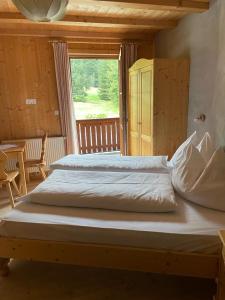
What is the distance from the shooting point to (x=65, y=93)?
3926 mm

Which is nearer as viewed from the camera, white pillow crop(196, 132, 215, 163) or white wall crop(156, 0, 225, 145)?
white pillow crop(196, 132, 215, 163)

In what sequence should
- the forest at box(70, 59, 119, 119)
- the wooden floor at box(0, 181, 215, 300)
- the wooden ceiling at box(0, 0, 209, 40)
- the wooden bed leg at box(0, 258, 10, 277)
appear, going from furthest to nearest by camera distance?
the forest at box(70, 59, 119, 119)
the wooden ceiling at box(0, 0, 209, 40)
the wooden bed leg at box(0, 258, 10, 277)
the wooden floor at box(0, 181, 215, 300)

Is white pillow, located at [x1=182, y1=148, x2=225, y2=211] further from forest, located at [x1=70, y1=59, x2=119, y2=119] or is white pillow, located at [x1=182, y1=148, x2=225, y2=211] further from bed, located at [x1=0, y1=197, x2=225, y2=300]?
forest, located at [x1=70, y1=59, x2=119, y2=119]

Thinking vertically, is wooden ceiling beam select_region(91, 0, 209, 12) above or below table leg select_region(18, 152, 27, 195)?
above

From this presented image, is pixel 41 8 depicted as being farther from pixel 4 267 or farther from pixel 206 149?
pixel 4 267

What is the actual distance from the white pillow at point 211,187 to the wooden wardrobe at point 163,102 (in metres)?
1.44

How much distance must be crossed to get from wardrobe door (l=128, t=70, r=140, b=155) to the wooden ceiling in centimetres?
74

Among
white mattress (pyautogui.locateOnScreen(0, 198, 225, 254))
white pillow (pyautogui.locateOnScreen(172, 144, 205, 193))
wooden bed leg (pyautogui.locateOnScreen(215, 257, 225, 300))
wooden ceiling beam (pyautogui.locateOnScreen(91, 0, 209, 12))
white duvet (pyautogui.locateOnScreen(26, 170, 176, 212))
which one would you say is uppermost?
wooden ceiling beam (pyautogui.locateOnScreen(91, 0, 209, 12))

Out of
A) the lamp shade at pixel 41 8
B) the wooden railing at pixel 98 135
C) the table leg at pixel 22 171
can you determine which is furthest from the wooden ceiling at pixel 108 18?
the wooden railing at pixel 98 135

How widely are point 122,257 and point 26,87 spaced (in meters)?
3.40

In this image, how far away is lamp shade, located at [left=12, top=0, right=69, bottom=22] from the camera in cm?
138

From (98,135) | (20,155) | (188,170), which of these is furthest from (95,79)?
(188,170)

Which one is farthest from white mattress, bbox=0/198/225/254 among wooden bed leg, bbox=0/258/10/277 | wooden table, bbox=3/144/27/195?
wooden table, bbox=3/144/27/195

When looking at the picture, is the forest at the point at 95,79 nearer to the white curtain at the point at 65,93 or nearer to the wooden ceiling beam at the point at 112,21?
the white curtain at the point at 65,93
